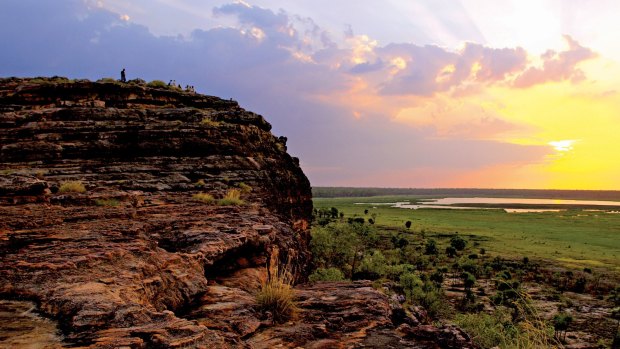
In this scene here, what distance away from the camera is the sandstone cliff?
679 cm

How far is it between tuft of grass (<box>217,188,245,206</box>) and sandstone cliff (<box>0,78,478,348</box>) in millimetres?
298

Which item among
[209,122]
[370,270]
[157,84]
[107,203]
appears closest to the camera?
[107,203]

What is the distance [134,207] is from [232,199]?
434 centimetres

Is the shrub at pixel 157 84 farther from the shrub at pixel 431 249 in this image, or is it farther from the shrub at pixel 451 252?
the shrub at pixel 451 252

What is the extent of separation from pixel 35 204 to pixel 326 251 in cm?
4539

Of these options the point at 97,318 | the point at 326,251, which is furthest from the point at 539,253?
the point at 97,318

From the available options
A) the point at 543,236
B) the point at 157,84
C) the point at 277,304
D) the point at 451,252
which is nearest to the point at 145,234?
the point at 277,304

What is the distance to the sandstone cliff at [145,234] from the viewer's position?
679cm

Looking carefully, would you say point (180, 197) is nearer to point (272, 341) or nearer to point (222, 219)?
point (222, 219)

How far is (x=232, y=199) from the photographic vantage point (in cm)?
1712

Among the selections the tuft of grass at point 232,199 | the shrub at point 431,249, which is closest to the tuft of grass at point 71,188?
the tuft of grass at point 232,199

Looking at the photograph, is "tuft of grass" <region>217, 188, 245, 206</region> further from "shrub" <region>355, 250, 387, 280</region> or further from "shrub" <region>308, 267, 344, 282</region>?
"shrub" <region>355, 250, 387, 280</region>

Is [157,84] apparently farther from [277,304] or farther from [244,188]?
[277,304]

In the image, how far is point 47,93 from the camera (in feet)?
74.9
